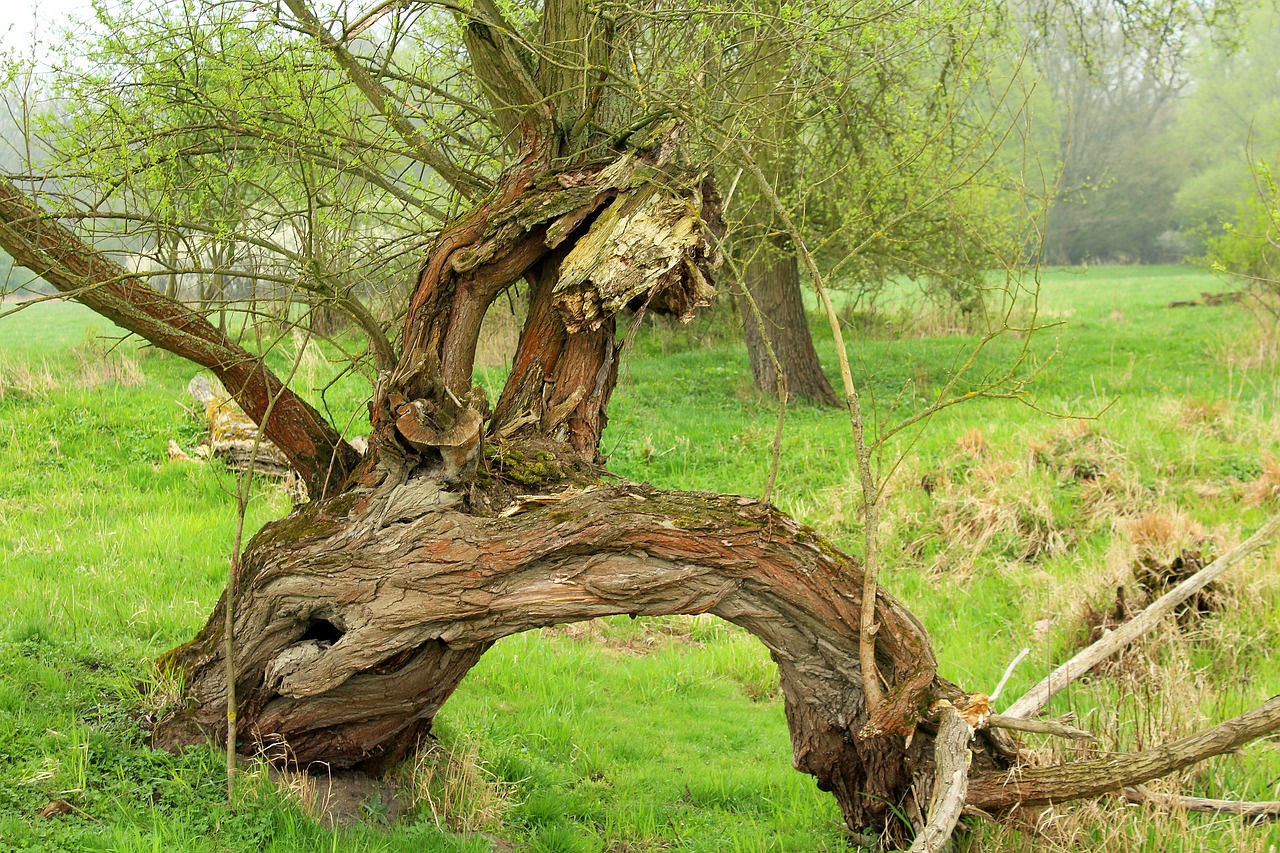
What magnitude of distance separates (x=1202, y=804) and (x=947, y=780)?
1.35 metres

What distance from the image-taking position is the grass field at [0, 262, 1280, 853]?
3895mm

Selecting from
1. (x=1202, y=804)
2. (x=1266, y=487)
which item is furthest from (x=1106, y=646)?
(x=1266, y=487)

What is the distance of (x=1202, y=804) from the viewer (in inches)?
153

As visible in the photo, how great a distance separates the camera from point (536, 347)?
4.27m

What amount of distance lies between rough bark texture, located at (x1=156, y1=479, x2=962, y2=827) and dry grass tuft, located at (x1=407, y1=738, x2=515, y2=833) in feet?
1.07

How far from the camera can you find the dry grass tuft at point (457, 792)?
167 inches

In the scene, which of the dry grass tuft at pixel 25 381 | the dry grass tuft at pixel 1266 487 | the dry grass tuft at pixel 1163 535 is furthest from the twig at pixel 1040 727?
the dry grass tuft at pixel 25 381

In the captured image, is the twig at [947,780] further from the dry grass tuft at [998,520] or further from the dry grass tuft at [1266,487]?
the dry grass tuft at [1266,487]

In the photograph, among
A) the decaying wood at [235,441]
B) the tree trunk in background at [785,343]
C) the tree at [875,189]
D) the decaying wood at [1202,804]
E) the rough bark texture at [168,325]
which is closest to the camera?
the rough bark texture at [168,325]

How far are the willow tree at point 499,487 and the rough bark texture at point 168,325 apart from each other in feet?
0.04

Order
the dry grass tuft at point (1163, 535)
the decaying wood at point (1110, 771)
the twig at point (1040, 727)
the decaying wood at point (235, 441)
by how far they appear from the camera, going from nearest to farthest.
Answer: the decaying wood at point (1110, 771)
the twig at point (1040, 727)
the dry grass tuft at point (1163, 535)
the decaying wood at point (235, 441)

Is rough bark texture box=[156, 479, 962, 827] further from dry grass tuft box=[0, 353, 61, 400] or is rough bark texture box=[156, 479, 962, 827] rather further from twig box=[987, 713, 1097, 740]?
dry grass tuft box=[0, 353, 61, 400]

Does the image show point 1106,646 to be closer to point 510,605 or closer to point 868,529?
point 868,529

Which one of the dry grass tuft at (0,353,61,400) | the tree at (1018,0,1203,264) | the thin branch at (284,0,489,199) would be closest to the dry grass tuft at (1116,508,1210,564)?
the thin branch at (284,0,489,199)
